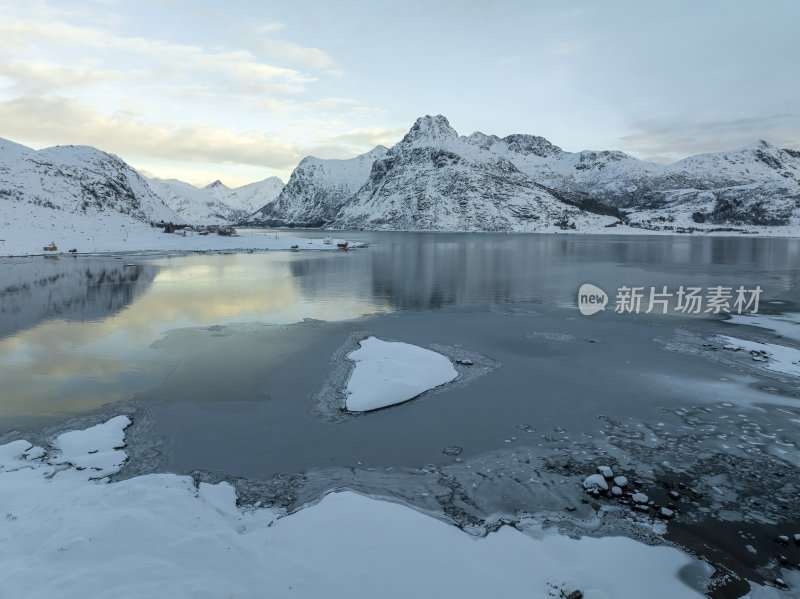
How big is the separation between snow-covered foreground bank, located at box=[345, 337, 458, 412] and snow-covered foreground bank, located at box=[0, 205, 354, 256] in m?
77.0

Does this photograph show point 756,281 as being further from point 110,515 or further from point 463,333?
point 110,515

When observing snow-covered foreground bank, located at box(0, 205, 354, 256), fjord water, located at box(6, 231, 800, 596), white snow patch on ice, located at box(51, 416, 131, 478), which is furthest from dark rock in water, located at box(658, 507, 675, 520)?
snow-covered foreground bank, located at box(0, 205, 354, 256)

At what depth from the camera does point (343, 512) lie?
1041 cm

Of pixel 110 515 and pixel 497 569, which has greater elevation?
pixel 110 515

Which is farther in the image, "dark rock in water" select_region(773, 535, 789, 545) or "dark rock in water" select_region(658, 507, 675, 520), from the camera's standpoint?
"dark rock in water" select_region(658, 507, 675, 520)

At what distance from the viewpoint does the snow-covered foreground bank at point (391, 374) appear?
17766 millimetres

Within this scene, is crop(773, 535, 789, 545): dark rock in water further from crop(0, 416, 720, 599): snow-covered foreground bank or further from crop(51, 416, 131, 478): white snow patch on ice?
crop(51, 416, 131, 478): white snow patch on ice

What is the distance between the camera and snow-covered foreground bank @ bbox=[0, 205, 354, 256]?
7975cm

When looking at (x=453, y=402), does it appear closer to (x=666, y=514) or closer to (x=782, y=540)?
(x=666, y=514)

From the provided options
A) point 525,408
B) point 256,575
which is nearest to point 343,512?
point 256,575

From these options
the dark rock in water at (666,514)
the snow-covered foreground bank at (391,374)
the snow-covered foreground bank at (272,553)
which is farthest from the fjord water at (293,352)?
the dark rock in water at (666,514)

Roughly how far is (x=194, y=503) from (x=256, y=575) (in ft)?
10.4

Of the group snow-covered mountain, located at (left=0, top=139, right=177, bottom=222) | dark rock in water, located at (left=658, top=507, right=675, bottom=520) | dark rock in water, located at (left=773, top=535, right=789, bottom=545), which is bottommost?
dark rock in water, located at (left=773, top=535, right=789, bottom=545)

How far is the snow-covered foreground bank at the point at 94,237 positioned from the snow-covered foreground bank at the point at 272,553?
271ft
